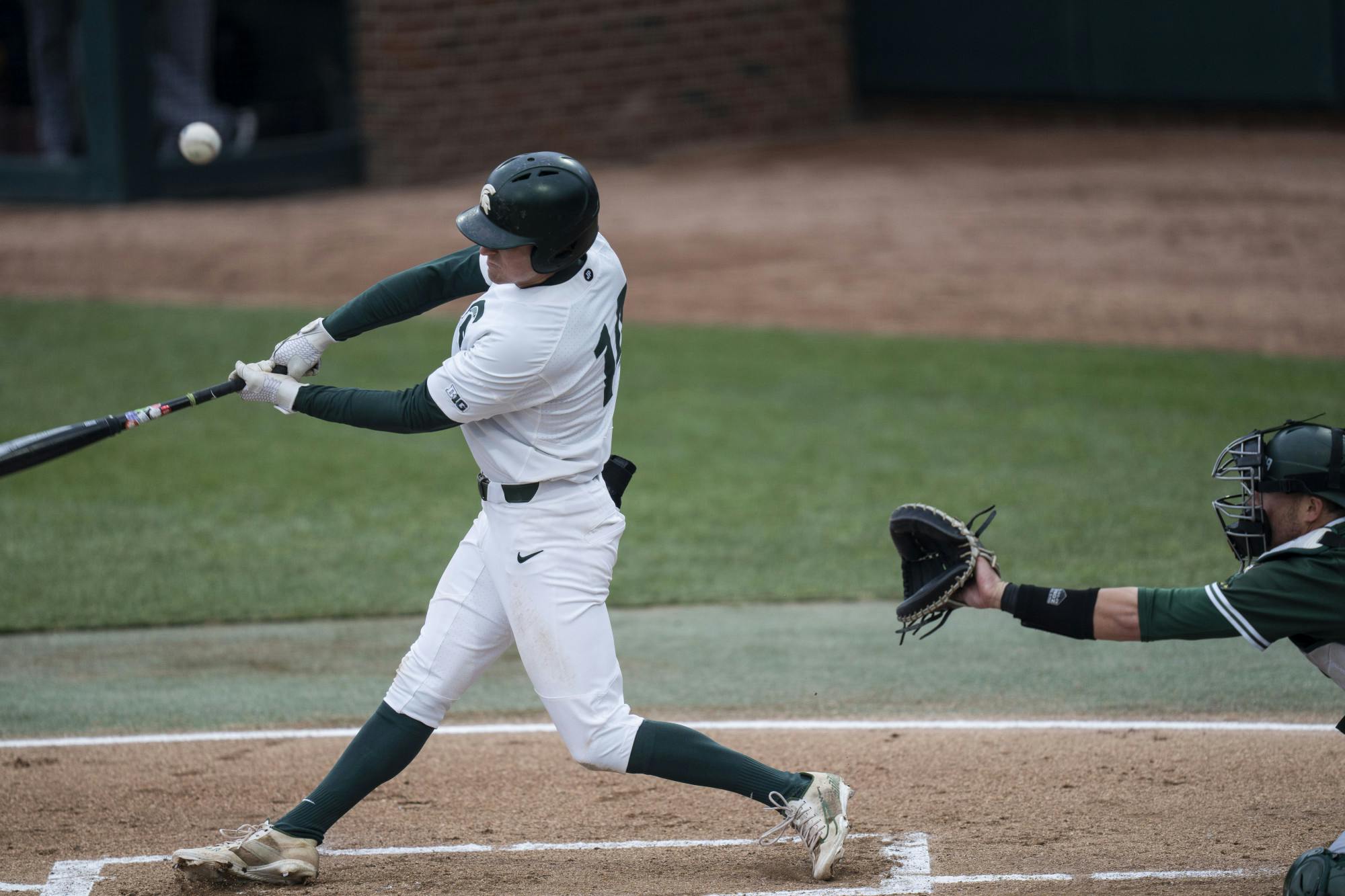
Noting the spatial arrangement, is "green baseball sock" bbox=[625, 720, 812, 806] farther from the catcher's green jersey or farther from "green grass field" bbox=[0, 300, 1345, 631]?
"green grass field" bbox=[0, 300, 1345, 631]

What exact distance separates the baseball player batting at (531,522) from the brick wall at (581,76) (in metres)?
12.1

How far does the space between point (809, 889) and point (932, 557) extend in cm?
96

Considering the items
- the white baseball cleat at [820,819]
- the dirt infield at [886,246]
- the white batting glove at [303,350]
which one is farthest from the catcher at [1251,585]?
the dirt infield at [886,246]

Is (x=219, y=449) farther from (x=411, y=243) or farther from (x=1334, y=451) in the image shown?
(x=1334, y=451)

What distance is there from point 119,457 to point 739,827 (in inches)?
239

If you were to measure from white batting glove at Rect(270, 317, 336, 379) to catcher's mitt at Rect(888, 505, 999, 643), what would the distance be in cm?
168

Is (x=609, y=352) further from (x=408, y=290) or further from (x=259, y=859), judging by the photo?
(x=259, y=859)

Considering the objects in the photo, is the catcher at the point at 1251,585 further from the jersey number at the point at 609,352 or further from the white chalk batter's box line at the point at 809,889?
the jersey number at the point at 609,352

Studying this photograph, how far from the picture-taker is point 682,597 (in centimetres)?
721

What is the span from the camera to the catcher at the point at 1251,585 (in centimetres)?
361

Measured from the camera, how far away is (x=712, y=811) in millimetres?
4809

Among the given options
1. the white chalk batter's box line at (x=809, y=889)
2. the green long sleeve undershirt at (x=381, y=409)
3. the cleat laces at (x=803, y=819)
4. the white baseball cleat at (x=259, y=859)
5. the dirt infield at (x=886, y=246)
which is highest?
Answer: the green long sleeve undershirt at (x=381, y=409)

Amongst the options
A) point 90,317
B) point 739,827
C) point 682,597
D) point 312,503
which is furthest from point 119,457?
point 739,827

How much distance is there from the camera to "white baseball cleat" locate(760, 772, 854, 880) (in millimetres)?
4121
